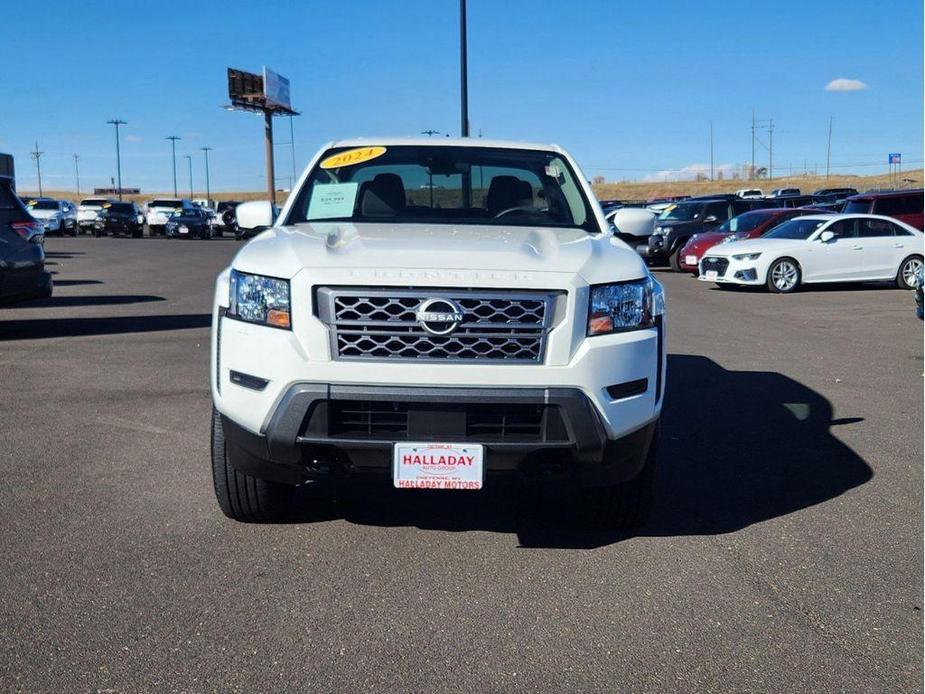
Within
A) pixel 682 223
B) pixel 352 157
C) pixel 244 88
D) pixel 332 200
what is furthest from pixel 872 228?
pixel 244 88

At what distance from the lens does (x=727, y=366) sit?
388 inches

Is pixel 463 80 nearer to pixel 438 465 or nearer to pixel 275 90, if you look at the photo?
pixel 438 465

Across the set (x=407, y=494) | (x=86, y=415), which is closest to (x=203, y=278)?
(x=86, y=415)

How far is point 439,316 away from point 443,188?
1.89 metres

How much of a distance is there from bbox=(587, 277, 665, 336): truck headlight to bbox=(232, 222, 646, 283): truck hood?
46mm

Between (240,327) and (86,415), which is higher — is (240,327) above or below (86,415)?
above

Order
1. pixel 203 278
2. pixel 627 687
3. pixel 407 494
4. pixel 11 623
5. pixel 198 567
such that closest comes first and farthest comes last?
pixel 627 687, pixel 11 623, pixel 198 567, pixel 407 494, pixel 203 278

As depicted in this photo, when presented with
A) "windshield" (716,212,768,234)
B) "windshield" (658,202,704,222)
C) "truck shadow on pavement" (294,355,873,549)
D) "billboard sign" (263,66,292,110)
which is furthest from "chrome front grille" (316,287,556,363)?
"billboard sign" (263,66,292,110)

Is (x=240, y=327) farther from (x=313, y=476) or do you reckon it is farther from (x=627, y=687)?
(x=627, y=687)

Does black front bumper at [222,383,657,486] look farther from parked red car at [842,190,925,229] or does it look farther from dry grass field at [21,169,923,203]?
dry grass field at [21,169,923,203]

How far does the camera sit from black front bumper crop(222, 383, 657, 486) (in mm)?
3979

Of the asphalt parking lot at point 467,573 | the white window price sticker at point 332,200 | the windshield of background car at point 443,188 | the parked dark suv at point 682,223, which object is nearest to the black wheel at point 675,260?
the parked dark suv at point 682,223

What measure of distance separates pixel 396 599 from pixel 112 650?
1031 millimetres

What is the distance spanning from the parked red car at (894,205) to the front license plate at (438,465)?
20401mm
